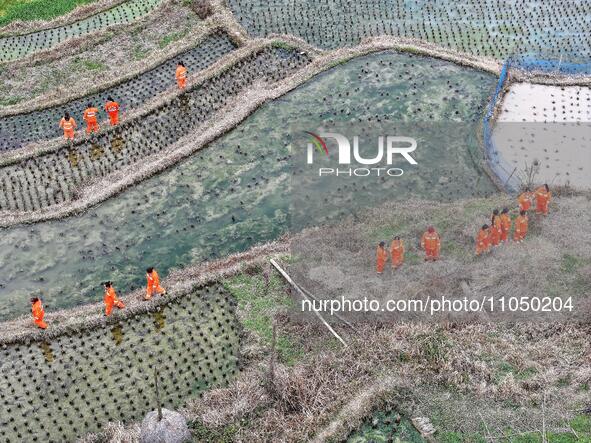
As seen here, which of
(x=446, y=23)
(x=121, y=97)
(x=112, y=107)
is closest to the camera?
(x=112, y=107)

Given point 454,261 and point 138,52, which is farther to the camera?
point 138,52

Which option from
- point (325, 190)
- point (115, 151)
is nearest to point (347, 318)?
point (325, 190)

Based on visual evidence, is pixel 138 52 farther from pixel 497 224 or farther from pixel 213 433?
pixel 213 433

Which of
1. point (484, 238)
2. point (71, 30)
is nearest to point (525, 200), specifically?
point (484, 238)

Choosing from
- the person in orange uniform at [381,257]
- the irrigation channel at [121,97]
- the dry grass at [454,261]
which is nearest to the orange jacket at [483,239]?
the dry grass at [454,261]

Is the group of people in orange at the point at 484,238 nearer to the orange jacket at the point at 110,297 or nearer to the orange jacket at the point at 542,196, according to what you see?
the orange jacket at the point at 542,196

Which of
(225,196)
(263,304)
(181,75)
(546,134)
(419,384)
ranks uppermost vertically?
(181,75)

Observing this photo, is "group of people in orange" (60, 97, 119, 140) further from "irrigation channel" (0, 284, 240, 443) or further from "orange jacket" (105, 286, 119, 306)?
"irrigation channel" (0, 284, 240, 443)
